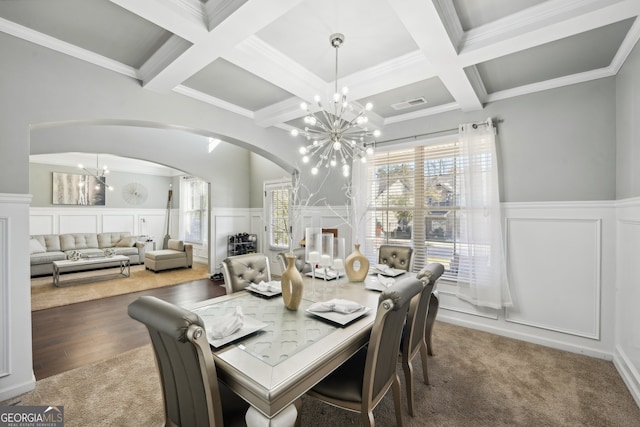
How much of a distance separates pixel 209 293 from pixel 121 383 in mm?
2630

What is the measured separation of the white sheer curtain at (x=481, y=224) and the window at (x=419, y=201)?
19 centimetres

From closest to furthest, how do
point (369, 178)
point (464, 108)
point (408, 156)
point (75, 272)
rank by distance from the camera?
point (464, 108) < point (408, 156) < point (369, 178) < point (75, 272)

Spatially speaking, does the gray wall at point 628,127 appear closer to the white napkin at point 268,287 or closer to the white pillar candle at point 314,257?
the white pillar candle at point 314,257

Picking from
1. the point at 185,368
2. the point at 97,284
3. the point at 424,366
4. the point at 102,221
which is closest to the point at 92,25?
the point at 185,368

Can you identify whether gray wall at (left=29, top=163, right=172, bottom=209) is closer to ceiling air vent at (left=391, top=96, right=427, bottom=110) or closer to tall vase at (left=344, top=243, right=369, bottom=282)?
tall vase at (left=344, top=243, right=369, bottom=282)

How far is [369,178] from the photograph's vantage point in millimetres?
4219

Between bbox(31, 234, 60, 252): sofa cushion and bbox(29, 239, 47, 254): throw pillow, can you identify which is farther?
bbox(31, 234, 60, 252): sofa cushion

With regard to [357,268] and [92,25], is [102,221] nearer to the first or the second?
[92,25]

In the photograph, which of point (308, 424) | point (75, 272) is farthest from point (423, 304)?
point (75, 272)

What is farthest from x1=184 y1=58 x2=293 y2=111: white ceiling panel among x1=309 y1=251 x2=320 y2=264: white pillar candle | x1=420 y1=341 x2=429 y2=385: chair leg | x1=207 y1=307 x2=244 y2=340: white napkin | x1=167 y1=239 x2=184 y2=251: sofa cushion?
x1=167 y1=239 x2=184 y2=251: sofa cushion

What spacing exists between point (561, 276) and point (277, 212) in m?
4.71

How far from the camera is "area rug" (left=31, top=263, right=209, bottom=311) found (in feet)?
14.4

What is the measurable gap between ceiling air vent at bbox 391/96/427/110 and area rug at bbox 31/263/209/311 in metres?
5.00

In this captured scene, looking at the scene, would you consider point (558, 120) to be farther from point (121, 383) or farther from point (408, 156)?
point (121, 383)
